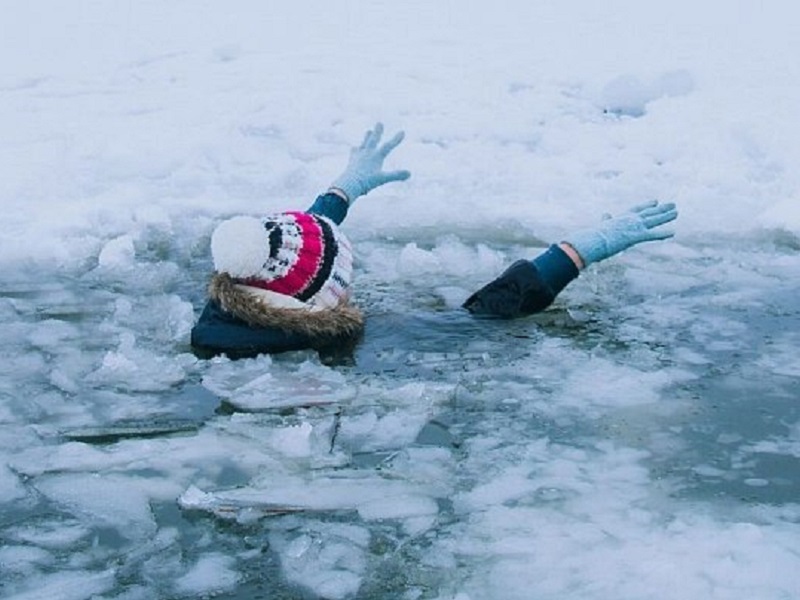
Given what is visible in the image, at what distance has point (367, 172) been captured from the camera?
519cm

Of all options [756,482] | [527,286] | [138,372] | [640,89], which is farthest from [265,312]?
[640,89]

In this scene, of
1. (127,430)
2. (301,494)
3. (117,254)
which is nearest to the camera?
(301,494)

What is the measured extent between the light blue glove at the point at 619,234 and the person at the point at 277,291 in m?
0.88

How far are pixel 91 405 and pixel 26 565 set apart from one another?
0.97 m

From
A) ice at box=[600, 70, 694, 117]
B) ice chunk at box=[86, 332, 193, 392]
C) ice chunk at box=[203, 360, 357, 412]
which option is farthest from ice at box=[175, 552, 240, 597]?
ice at box=[600, 70, 694, 117]

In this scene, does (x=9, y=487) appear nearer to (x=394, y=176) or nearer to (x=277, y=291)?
(x=277, y=291)

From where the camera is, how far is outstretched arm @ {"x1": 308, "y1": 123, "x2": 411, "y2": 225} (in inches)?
194

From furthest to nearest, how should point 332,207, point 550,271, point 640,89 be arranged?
1. point 640,89
2. point 332,207
3. point 550,271

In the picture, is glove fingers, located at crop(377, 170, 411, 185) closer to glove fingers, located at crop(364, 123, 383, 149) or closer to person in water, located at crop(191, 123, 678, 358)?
glove fingers, located at crop(364, 123, 383, 149)

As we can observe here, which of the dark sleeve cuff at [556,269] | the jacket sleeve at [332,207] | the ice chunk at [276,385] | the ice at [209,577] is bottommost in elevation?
the ice chunk at [276,385]

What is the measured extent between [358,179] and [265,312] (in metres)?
1.11

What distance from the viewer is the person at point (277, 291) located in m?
4.13

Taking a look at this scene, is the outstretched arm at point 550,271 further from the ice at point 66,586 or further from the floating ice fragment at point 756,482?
the ice at point 66,586

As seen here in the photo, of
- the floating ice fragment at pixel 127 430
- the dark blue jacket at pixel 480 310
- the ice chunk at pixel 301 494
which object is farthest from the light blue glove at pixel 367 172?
the ice chunk at pixel 301 494
